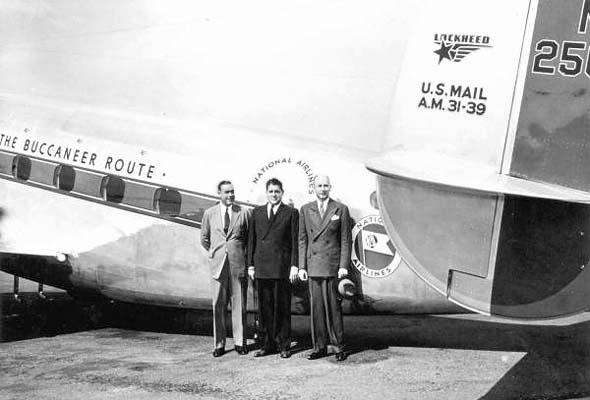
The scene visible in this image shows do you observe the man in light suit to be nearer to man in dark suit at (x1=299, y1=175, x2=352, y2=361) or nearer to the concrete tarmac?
the concrete tarmac

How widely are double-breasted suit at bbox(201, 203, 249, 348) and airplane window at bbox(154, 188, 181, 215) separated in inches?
27.1

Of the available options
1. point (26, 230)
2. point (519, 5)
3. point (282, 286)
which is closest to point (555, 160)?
point (519, 5)

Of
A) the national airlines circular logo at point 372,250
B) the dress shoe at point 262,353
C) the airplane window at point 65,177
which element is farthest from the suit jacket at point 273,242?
the airplane window at point 65,177

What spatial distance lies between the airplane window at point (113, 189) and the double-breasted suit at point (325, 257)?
248 cm

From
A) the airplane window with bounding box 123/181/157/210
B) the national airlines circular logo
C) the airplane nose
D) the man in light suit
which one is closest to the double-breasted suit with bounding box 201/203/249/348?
the man in light suit

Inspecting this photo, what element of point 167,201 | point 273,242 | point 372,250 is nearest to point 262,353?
point 273,242

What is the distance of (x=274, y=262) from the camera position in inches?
300

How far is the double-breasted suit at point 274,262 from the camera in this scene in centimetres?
764

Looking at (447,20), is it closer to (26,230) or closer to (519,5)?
(519,5)

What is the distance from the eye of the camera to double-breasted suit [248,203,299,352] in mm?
7637

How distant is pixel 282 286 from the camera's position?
25.4ft

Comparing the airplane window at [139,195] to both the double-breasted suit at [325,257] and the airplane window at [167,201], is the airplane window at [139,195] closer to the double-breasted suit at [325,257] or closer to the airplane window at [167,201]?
the airplane window at [167,201]

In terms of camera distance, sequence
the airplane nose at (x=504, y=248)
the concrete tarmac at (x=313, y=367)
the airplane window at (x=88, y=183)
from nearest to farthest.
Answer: the airplane nose at (x=504, y=248), the concrete tarmac at (x=313, y=367), the airplane window at (x=88, y=183)

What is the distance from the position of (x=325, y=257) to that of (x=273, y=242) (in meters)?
0.58
